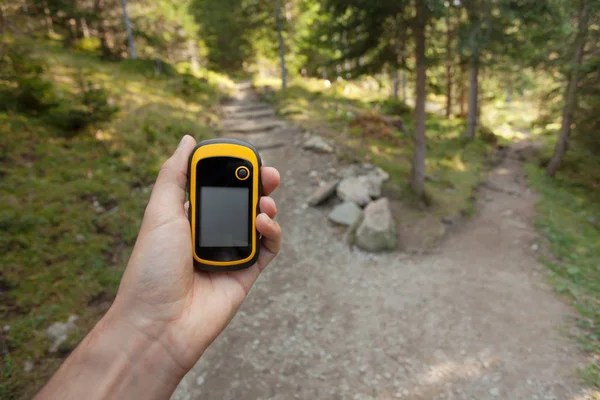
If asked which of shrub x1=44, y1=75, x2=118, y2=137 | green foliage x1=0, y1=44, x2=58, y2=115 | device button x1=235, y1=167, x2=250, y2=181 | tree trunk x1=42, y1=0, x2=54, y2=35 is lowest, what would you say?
device button x1=235, y1=167, x2=250, y2=181

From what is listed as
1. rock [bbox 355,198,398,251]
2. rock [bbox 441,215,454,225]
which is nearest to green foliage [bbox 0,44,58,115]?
rock [bbox 355,198,398,251]

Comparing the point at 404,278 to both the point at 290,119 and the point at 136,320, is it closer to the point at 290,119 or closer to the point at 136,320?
the point at 136,320

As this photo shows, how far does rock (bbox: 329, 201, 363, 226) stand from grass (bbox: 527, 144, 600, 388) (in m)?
4.26

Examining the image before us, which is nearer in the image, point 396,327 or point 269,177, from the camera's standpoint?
point 269,177

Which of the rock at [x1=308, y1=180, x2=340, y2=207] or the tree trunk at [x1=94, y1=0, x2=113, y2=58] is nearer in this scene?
the rock at [x1=308, y1=180, x2=340, y2=207]

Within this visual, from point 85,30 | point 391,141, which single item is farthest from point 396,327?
point 85,30

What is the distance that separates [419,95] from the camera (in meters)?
8.38

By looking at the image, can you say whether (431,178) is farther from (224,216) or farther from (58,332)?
(58,332)

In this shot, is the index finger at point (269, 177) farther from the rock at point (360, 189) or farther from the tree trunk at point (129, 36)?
the tree trunk at point (129, 36)

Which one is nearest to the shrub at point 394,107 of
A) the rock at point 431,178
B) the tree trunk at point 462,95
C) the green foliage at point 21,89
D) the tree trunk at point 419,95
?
the tree trunk at point 462,95

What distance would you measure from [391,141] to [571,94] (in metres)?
7.28

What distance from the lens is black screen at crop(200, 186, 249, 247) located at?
239cm

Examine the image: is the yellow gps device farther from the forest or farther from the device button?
the forest

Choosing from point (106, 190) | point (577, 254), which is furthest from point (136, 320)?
point (577, 254)
